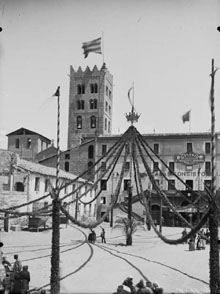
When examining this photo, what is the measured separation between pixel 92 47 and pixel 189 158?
108ft

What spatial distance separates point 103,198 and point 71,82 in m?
25.1

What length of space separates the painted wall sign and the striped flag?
32620mm

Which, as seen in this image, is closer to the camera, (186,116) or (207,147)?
(186,116)

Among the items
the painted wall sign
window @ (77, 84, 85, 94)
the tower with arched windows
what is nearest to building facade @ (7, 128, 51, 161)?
the tower with arched windows

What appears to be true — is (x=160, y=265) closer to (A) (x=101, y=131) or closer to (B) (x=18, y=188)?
(B) (x=18, y=188)

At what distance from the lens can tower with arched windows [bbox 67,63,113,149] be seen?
198 feet

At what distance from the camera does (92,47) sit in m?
13.3

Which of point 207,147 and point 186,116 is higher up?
point 186,116

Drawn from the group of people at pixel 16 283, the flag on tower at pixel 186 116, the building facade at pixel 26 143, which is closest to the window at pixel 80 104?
the building facade at pixel 26 143

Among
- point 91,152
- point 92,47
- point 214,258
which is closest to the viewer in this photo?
point 214,258

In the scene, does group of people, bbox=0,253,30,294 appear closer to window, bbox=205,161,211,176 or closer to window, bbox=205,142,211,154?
window, bbox=205,161,211,176

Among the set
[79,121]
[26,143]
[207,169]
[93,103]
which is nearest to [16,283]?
[207,169]

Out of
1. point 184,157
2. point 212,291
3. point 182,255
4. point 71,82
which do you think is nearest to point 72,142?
point 71,82

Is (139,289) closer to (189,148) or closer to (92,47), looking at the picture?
(92,47)
